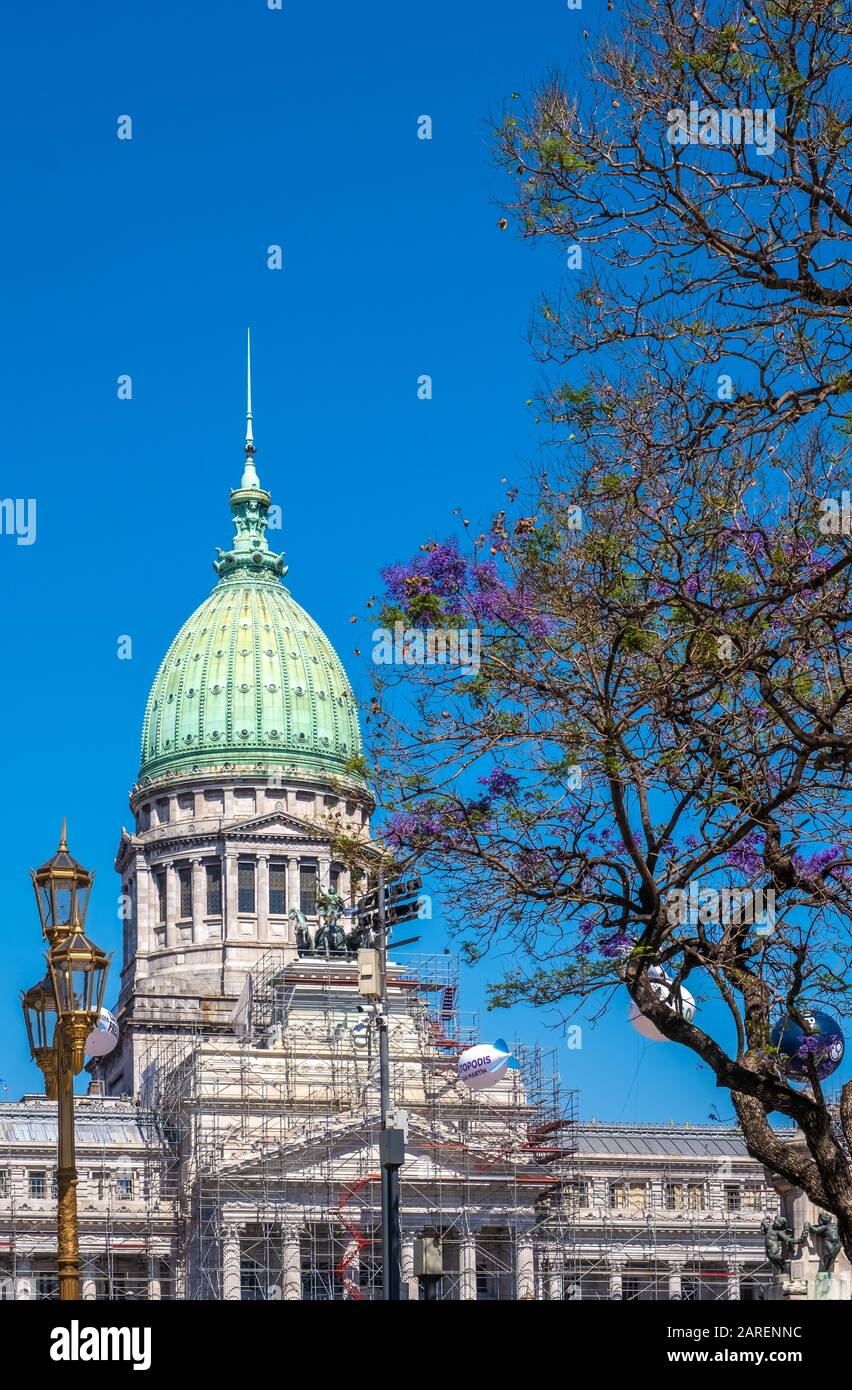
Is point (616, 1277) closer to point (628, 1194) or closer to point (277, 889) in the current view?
point (628, 1194)

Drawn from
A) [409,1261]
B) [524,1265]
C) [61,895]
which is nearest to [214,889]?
[409,1261]

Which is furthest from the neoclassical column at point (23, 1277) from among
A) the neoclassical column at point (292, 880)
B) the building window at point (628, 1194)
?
the neoclassical column at point (292, 880)

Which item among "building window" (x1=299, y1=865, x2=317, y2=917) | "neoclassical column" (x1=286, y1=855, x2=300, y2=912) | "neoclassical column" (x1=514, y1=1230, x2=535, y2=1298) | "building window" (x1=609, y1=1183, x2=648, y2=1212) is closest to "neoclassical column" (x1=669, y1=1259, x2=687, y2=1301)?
"building window" (x1=609, y1=1183, x2=648, y2=1212)

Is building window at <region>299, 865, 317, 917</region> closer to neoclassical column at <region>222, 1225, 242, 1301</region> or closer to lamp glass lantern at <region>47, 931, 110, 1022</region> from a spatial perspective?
neoclassical column at <region>222, 1225, 242, 1301</region>

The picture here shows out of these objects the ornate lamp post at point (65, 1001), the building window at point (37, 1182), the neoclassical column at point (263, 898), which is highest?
the neoclassical column at point (263, 898)

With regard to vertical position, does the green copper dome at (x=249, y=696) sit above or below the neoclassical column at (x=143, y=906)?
above

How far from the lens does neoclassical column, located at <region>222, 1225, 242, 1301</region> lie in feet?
331

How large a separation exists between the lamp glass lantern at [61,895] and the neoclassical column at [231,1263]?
228 ft

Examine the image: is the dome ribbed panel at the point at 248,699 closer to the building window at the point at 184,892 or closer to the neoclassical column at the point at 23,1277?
the building window at the point at 184,892

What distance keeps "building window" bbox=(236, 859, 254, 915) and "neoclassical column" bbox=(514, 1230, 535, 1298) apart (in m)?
35.6

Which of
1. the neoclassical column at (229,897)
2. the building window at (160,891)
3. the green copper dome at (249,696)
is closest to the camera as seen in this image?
the neoclassical column at (229,897)

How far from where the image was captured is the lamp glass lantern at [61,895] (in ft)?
110
